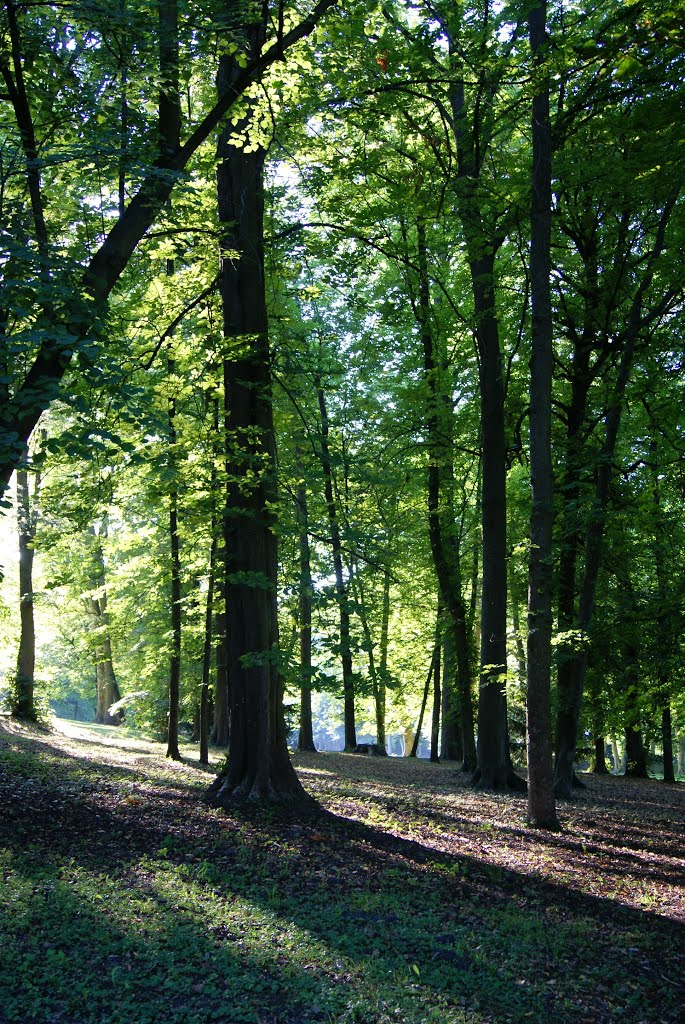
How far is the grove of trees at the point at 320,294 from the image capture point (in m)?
7.15

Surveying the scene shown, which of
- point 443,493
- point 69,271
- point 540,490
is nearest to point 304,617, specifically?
point 443,493

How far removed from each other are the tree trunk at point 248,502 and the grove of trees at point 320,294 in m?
0.04

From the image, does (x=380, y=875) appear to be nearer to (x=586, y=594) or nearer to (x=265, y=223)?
(x=586, y=594)

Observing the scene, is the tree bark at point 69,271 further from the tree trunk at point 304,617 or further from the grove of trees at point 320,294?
the tree trunk at point 304,617

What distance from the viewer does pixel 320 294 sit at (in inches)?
499

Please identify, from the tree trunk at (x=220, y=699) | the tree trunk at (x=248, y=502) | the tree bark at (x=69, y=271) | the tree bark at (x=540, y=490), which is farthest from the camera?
the tree trunk at (x=220, y=699)

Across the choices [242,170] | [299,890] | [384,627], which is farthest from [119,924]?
[384,627]

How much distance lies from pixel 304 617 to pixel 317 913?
12.4 meters

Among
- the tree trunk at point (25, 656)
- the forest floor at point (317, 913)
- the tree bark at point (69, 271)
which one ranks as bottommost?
the forest floor at point (317, 913)

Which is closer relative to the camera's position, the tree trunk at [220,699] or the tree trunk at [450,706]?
the tree trunk at [450,706]

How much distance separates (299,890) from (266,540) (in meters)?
4.82

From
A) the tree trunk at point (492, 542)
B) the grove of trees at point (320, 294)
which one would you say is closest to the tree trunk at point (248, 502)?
the grove of trees at point (320, 294)

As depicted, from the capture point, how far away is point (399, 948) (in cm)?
583

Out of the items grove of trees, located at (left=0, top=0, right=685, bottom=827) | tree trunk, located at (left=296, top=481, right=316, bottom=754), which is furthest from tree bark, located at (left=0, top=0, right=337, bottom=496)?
tree trunk, located at (left=296, top=481, right=316, bottom=754)
